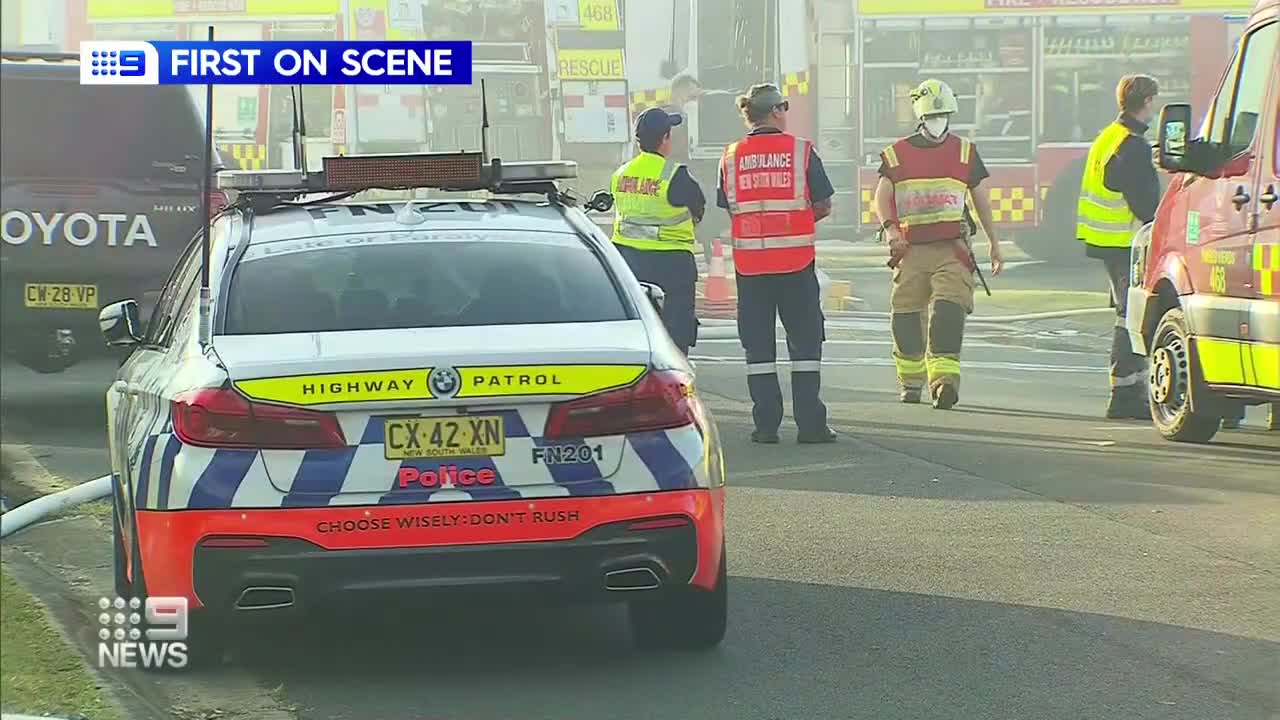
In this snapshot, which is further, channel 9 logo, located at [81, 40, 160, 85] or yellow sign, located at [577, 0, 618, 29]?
yellow sign, located at [577, 0, 618, 29]

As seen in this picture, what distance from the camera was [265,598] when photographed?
5707 millimetres

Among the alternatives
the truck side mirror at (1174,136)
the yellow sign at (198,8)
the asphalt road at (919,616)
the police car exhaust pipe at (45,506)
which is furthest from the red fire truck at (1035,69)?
the police car exhaust pipe at (45,506)

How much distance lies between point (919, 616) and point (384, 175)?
2.26 meters

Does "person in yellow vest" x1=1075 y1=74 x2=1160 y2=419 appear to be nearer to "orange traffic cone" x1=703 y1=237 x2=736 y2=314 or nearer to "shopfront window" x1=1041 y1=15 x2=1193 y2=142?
"orange traffic cone" x1=703 y1=237 x2=736 y2=314

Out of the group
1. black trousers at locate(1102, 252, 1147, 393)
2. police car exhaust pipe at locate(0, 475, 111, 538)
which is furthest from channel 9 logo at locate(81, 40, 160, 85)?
black trousers at locate(1102, 252, 1147, 393)

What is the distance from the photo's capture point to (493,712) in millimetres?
5641

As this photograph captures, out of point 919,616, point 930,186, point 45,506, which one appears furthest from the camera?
point 930,186

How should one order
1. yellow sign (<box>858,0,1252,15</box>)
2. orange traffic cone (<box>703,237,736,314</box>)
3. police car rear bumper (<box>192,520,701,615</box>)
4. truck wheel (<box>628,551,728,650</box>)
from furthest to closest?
yellow sign (<box>858,0,1252,15</box>), orange traffic cone (<box>703,237,736,314</box>), truck wheel (<box>628,551,728,650</box>), police car rear bumper (<box>192,520,701,615</box>)

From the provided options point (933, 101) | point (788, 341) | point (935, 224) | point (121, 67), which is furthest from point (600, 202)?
point (121, 67)

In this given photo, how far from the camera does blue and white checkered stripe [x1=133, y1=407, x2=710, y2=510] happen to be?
5.66 metres

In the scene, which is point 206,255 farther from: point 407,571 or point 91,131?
point 91,131

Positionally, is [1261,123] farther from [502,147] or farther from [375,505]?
[502,147]

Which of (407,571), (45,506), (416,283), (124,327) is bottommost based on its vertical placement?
(45,506)

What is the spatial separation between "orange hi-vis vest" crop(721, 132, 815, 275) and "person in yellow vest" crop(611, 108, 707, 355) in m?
0.79
